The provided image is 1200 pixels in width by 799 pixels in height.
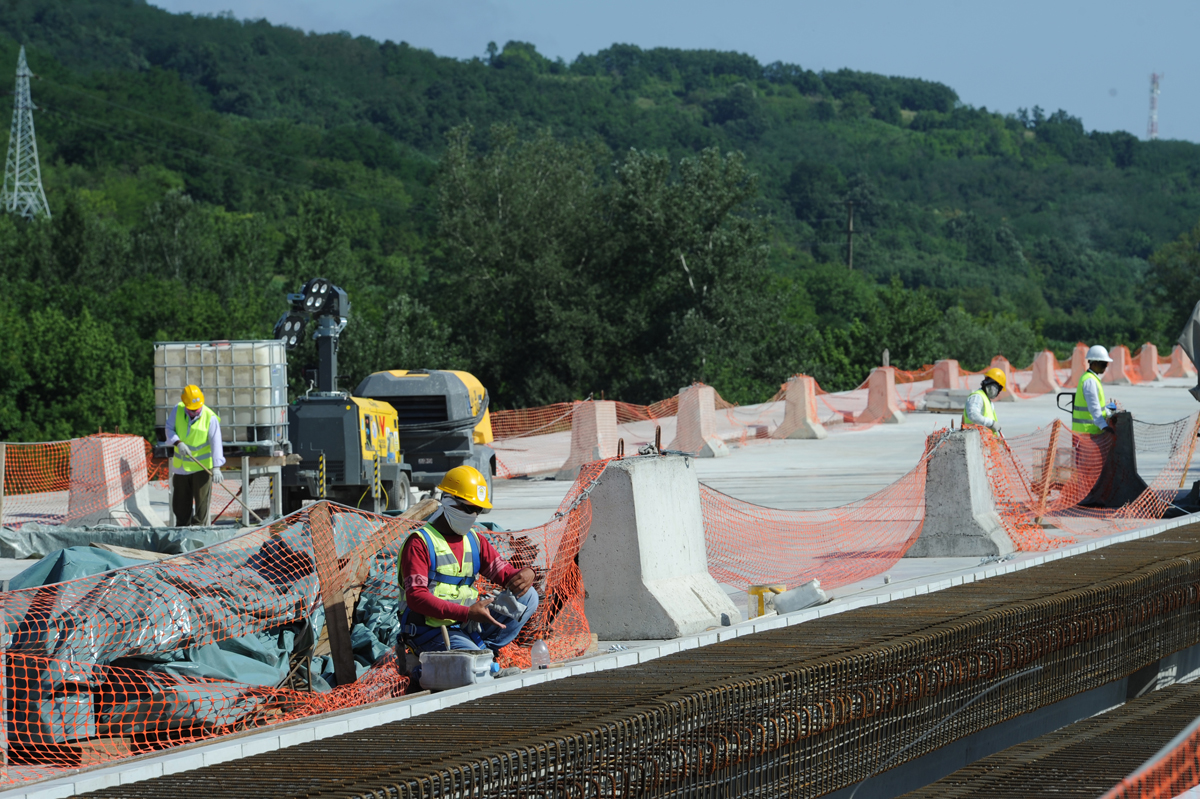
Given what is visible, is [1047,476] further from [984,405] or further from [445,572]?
[445,572]

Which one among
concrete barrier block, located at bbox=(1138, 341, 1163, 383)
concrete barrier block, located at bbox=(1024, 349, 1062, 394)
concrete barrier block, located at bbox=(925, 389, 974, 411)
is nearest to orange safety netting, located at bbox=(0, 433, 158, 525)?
concrete barrier block, located at bbox=(925, 389, 974, 411)

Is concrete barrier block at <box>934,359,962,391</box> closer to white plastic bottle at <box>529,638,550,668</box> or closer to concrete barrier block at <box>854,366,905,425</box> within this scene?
concrete barrier block at <box>854,366,905,425</box>

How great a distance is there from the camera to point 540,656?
7.35 meters

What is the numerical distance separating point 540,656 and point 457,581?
65cm

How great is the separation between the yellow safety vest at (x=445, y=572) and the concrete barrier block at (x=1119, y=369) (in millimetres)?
39038

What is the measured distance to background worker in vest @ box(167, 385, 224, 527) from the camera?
15.0 metres

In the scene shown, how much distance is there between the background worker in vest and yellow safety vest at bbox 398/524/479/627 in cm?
857

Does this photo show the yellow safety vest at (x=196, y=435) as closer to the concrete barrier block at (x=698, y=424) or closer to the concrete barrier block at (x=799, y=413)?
the concrete barrier block at (x=698, y=424)

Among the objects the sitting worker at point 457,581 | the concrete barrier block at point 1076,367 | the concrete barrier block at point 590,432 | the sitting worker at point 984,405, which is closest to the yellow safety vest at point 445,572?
the sitting worker at point 457,581

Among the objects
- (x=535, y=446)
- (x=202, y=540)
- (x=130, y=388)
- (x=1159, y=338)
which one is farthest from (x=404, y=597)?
(x=1159, y=338)

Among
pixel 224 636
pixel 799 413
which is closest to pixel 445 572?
pixel 224 636

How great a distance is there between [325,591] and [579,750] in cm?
278

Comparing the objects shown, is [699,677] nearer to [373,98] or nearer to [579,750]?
[579,750]

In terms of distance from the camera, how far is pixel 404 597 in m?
7.04
